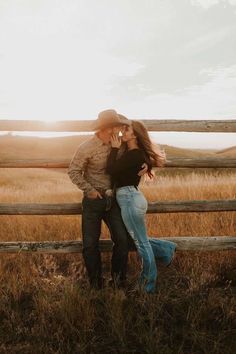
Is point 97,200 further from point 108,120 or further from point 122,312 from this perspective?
point 122,312

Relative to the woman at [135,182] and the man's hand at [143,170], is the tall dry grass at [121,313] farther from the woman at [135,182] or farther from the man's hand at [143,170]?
the man's hand at [143,170]

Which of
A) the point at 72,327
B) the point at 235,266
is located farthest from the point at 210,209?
the point at 72,327

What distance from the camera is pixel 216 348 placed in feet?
9.82

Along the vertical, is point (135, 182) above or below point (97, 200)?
above

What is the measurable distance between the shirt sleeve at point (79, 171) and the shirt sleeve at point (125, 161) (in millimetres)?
253

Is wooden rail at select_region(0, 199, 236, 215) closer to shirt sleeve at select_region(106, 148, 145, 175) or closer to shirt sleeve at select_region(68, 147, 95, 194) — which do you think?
shirt sleeve at select_region(68, 147, 95, 194)

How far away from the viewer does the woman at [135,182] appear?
404 cm

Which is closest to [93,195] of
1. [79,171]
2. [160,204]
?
[79,171]

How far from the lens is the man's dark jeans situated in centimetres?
413

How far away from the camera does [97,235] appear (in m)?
4.21

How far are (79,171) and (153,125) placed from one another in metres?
0.97

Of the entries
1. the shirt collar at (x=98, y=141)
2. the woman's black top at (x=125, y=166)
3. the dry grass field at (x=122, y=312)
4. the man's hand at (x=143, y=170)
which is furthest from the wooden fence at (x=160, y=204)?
the woman's black top at (x=125, y=166)

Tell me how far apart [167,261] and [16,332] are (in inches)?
66.1

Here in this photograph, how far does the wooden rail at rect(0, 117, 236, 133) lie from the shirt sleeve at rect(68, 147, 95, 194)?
0.50 meters
